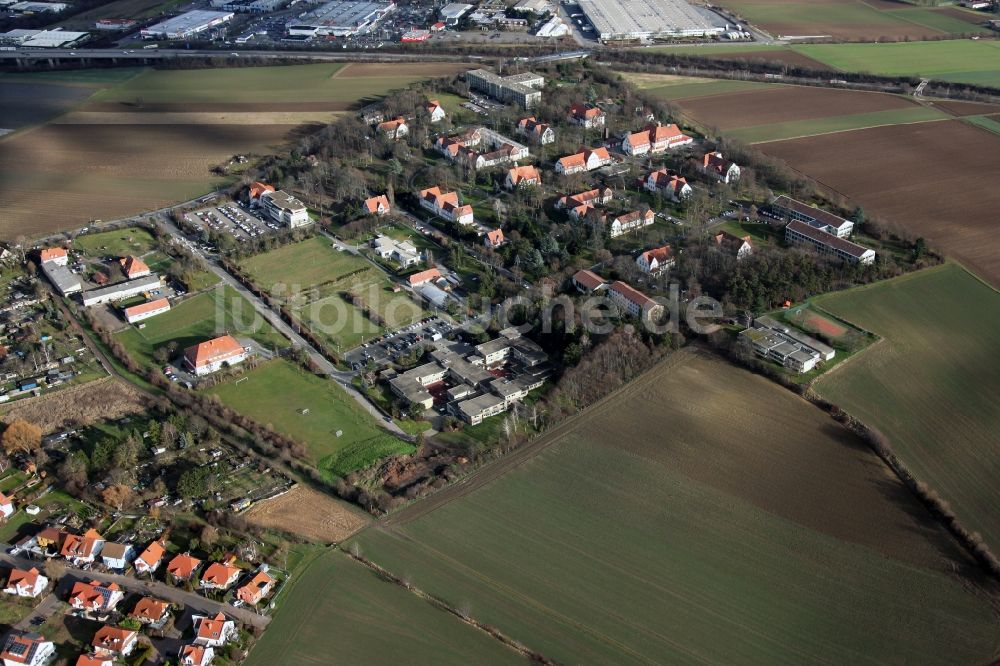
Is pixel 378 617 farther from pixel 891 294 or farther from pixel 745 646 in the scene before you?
pixel 891 294

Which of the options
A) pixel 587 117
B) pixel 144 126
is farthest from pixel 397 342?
pixel 144 126

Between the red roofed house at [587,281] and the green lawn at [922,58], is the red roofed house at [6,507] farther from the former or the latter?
the green lawn at [922,58]

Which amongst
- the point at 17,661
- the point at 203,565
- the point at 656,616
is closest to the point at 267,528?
the point at 203,565

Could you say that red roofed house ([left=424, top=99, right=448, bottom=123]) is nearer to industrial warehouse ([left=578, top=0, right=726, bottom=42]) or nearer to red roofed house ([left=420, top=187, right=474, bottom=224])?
red roofed house ([left=420, top=187, right=474, bottom=224])

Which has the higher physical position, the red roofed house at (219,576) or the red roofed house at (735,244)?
the red roofed house at (735,244)

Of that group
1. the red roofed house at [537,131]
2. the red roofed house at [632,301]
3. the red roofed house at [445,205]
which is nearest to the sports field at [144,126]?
the red roofed house at [445,205]

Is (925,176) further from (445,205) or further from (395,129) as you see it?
(395,129)
